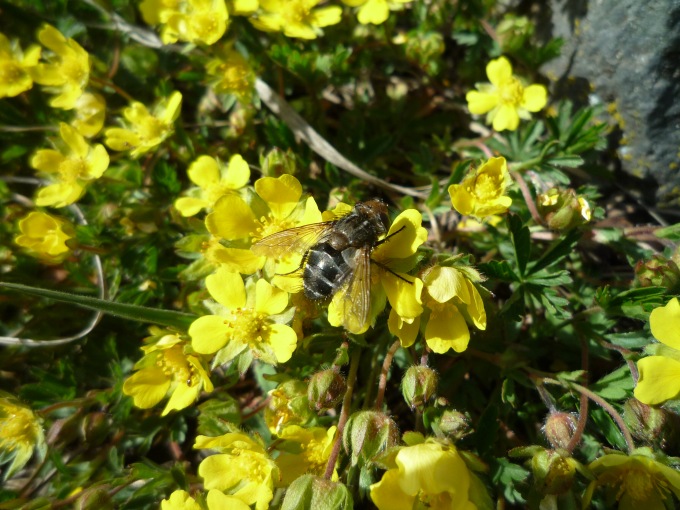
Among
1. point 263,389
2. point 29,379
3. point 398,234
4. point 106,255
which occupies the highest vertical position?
point 398,234

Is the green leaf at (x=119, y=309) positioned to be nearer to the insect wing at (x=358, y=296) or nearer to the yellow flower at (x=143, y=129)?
the insect wing at (x=358, y=296)

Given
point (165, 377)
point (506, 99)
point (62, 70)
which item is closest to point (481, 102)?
point (506, 99)

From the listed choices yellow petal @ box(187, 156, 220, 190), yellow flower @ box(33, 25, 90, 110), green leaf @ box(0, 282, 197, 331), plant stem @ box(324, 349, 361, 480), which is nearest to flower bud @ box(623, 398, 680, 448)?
plant stem @ box(324, 349, 361, 480)

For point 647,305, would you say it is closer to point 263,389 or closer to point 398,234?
point 398,234

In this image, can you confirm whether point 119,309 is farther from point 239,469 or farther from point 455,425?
point 455,425

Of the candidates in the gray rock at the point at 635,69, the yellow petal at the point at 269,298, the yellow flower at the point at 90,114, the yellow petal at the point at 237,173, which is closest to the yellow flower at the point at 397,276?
the yellow petal at the point at 269,298

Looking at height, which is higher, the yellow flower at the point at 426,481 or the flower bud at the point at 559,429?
the yellow flower at the point at 426,481

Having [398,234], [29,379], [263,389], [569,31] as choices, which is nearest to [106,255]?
[29,379]

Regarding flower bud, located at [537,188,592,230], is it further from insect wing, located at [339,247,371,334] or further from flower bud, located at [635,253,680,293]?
insect wing, located at [339,247,371,334]
